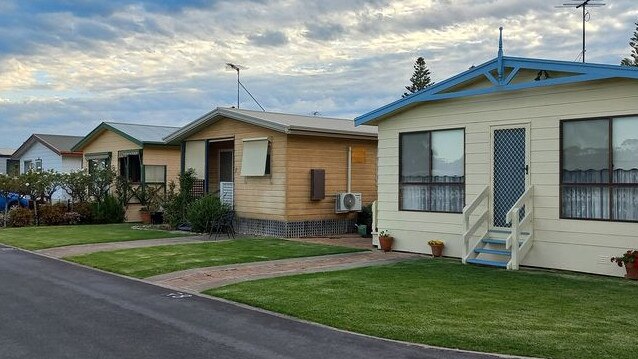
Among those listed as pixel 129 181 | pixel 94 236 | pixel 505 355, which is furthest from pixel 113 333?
pixel 129 181

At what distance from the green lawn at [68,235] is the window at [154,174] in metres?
3.60

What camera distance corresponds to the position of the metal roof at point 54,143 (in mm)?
28097

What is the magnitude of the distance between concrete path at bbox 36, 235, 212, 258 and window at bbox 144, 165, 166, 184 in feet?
25.8

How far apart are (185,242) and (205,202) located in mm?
2613

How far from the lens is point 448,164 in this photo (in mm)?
12773

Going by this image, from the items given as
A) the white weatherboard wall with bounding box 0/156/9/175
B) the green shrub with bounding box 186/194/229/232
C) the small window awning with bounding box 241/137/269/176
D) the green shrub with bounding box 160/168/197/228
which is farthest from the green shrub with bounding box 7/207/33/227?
the white weatherboard wall with bounding box 0/156/9/175

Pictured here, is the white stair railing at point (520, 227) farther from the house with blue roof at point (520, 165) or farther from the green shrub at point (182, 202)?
the green shrub at point (182, 202)

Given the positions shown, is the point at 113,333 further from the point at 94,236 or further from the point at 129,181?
the point at 129,181

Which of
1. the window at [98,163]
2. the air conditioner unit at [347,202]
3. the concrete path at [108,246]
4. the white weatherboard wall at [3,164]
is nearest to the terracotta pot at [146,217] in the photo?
the window at [98,163]

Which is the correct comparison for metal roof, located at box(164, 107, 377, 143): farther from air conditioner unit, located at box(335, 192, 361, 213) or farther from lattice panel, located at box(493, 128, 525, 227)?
lattice panel, located at box(493, 128, 525, 227)

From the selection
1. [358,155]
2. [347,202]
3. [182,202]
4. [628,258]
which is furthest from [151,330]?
[182,202]

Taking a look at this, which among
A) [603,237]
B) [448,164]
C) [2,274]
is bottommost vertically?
[2,274]

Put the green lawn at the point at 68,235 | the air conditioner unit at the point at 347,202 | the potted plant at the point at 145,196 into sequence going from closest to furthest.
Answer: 1. the green lawn at the point at 68,235
2. the air conditioner unit at the point at 347,202
3. the potted plant at the point at 145,196

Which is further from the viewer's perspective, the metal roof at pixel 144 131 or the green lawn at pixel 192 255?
the metal roof at pixel 144 131
